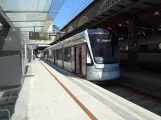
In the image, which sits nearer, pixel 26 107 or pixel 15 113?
pixel 15 113

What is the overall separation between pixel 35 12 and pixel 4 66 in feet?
7.97

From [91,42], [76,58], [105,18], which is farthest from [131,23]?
[91,42]

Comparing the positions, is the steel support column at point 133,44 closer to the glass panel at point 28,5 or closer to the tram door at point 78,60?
the tram door at point 78,60

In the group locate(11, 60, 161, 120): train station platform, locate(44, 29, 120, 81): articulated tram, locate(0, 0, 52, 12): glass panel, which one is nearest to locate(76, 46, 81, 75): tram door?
locate(44, 29, 120, 81): articulated tram

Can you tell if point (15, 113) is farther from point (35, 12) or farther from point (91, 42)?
point (91, 42)

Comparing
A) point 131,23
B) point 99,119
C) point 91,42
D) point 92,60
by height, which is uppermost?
point 131,23

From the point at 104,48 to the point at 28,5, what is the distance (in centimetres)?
702

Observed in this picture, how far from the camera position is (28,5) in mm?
7750

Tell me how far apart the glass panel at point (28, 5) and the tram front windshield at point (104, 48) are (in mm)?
5664

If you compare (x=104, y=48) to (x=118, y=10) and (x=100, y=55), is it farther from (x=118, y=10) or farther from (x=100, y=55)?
(x=118, y=10)

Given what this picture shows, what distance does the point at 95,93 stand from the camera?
970 cm

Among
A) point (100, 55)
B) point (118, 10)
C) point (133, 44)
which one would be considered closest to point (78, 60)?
point (100, 55)

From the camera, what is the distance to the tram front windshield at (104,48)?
45.9ft

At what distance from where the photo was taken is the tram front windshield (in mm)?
13977
